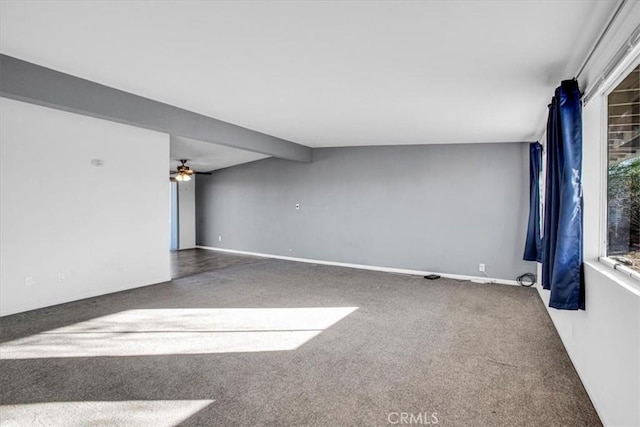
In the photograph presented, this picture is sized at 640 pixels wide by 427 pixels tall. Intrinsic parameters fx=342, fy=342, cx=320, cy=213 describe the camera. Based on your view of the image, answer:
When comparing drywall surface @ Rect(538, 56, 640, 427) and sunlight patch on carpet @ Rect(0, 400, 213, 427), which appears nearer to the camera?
drywall surface @ Rect(538, 56, 640, 427)

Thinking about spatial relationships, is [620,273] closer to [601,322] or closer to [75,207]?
[601,322]

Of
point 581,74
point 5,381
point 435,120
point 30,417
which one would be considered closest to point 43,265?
point 5,381

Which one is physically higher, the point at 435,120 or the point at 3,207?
the point at 435,120

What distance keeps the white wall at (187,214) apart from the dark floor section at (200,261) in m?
0.67

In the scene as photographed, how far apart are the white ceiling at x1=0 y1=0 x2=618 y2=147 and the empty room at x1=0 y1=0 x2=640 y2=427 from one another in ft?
0.08

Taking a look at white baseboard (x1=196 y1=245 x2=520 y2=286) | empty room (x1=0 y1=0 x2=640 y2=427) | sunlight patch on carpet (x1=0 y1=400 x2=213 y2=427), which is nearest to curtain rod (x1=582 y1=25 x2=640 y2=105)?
empty room (x1=0 y1=0 x2=640 y2=427)

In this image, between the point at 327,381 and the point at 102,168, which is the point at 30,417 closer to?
the point at 327,381

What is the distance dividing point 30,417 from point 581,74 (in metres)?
4.56

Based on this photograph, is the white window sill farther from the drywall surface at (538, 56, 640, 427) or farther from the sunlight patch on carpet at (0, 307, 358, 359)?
the sunlight patch on carpet at (0, 307, 358, 359)

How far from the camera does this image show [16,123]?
3926 millimetres

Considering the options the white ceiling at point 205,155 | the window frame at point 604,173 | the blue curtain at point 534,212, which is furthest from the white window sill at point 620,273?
the white ceiling at point 205,155

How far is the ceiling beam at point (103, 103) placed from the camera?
10.4 feet

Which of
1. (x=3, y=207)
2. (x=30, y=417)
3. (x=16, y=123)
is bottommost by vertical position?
(x=30, y=417)

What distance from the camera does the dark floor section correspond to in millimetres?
6727
